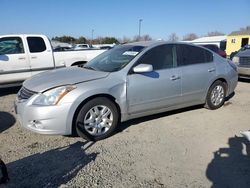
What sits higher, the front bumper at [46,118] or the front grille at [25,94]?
the front grille at [25,94]

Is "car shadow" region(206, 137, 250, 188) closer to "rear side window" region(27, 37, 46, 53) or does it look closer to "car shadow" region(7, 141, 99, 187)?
"car shadow" region(7, 141, 99, 187)

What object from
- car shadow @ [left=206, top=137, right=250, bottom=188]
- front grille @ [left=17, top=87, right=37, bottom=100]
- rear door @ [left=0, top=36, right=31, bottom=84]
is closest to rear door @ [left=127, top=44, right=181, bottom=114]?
car shadow @ [left=206, top=137, right=250, bottom=188]

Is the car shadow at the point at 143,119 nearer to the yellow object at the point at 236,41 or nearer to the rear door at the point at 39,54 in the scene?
the rear door at the point at 39,54

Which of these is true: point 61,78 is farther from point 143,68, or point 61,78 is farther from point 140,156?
point 140,156

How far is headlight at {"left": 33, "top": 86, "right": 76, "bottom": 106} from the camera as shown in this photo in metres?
4.21

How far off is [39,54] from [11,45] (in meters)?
0.85

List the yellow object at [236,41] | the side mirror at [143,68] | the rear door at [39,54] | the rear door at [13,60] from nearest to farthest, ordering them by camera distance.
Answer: the side mirror at [143,68] → the rear door at [13,60] → the rear door at [39,54] → the yellow object at [236,41]

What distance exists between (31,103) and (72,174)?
1409 millimetres

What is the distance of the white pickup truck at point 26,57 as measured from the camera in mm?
8172

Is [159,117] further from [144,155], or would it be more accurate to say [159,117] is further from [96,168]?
[96,168]


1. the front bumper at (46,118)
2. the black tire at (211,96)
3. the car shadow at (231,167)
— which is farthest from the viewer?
the black tire at (211,96)

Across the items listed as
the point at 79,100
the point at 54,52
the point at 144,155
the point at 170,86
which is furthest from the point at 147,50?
the point at 54,52

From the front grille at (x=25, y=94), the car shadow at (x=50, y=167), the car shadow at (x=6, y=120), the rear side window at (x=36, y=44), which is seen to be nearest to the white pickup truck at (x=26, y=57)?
the rear side window at (x=36, y=44)

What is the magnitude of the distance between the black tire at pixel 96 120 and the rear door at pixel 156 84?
0.36m
